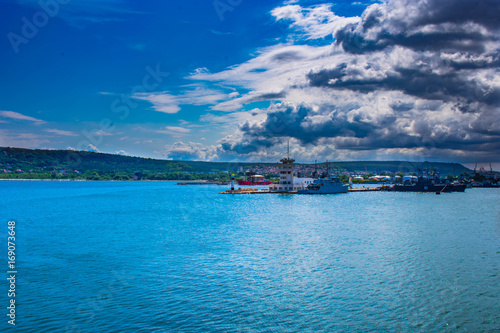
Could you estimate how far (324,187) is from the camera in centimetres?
11119

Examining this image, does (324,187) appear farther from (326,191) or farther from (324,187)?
(326,191)

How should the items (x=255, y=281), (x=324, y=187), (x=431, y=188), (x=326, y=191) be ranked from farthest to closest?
1. (x=431, y=188)
2. (x=326, y=191)
3. (x=324, y=187)
4. (x=255, y=281)

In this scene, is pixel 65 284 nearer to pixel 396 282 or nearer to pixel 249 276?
pixel 249 276

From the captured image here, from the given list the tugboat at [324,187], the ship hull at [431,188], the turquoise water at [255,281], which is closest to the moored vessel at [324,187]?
the tugboat at [324,187]

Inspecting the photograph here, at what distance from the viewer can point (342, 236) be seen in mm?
34188

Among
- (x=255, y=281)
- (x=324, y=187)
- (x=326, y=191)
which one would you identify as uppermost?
(x=324, y=187)

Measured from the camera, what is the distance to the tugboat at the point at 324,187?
351 feet

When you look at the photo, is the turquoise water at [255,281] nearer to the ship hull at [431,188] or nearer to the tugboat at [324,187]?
the tugboat at [324,187]

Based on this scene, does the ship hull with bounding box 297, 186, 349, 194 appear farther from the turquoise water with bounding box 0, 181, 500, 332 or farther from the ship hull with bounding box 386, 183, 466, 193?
the turquoise water with bounding box 0, 181, 500, 332

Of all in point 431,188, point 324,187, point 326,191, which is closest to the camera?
point 324,187

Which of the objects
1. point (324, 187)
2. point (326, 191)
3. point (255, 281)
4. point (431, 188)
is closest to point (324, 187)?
point (324, 187)

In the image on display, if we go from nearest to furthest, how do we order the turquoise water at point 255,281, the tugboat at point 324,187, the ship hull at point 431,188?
the turquoise water at point 255,281, the tugboat at point 324,187, the ship hull at point 431,188

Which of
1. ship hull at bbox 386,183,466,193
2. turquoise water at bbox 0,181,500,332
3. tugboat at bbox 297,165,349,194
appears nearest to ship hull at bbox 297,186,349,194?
tugboat at bbox 297,165,349,194

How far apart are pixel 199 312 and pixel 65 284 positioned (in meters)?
8.80
